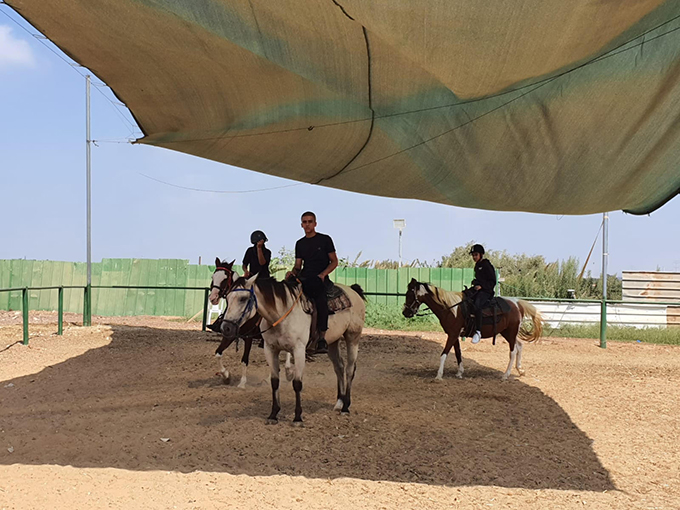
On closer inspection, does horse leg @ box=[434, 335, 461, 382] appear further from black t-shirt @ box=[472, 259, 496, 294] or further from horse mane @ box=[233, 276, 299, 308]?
horse mane @ box=[233, 276, 299, 308]

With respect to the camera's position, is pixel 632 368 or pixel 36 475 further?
pixel 632 368

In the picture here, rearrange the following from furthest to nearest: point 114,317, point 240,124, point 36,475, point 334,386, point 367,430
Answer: point 114,317 → point 334,386 → point 240,124 → point 367,430 → point 36,475

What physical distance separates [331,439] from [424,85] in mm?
3931

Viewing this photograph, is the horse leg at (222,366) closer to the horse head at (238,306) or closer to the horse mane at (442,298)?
the horse head at (238,306)

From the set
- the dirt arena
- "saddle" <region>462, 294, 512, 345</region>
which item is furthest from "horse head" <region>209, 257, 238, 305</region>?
"saddle" <region>462, 294, 512, 345</region>

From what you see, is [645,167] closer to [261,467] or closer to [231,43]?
[231,43]

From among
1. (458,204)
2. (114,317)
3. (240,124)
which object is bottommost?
(114,317)

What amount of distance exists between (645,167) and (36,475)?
6.69 m

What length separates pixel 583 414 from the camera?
8.69m

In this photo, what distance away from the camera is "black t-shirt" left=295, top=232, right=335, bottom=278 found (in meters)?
7.85

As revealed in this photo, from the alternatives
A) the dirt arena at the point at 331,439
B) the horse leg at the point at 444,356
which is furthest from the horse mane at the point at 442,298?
the dirt arena at the point at 331,439

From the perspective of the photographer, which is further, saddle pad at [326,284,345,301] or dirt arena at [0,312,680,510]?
saddle pad at [326,284,345,301]

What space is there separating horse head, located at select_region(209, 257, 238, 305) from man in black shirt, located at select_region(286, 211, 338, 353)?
3.89ft

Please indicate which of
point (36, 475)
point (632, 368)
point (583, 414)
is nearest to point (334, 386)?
point (583, 414)
